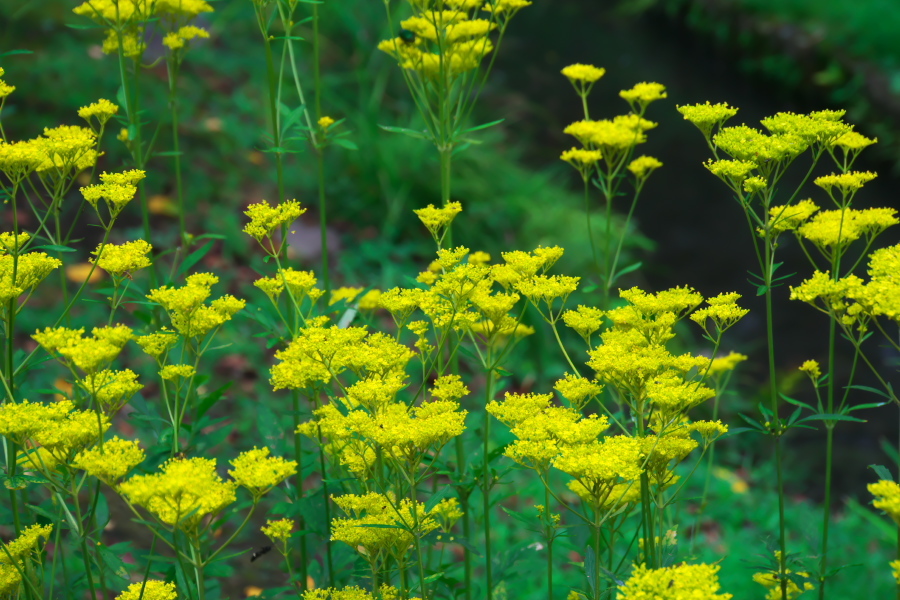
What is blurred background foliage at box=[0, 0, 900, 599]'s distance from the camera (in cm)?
481

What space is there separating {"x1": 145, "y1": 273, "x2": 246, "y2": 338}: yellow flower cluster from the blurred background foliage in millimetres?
679

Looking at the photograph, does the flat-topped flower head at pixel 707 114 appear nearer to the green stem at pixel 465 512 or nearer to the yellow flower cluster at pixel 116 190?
the green stem at pixel 465 512

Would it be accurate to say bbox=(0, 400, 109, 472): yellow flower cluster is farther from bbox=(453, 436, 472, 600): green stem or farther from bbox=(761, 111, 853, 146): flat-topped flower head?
bbox=(761, 111, 853, 146): flat-topped flower head

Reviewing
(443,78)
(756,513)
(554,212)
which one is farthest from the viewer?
(554,212)

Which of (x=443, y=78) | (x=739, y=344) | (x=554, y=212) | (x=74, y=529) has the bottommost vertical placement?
(x=739, y=344)

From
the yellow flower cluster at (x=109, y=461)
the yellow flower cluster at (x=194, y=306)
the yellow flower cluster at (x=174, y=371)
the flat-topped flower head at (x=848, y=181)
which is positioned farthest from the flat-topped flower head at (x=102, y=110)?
the flat-topped flower head at (x=848, y=181)

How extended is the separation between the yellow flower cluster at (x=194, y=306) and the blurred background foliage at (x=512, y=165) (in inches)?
26.7

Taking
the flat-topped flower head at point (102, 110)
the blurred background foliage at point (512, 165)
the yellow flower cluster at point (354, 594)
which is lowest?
Answer: the blurred background foliage at point (512, 165)

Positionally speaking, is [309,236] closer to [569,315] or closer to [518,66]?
[569,315]

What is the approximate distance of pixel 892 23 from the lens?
7.74 m

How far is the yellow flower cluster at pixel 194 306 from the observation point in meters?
1.57

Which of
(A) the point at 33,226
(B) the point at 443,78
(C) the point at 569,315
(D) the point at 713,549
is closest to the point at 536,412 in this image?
(C) the point at 569,315

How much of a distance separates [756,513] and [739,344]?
6.74 feet

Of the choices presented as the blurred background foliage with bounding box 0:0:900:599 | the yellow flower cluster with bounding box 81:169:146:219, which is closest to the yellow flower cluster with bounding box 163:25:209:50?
the yellow flower cluster with bounding box 81:169:146:219
